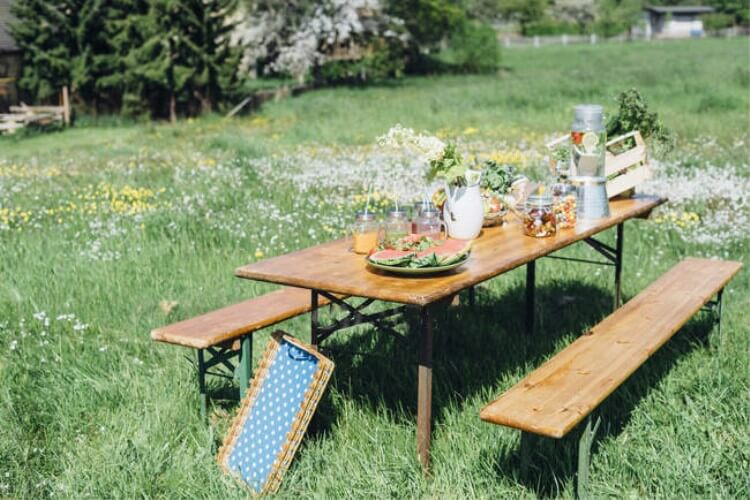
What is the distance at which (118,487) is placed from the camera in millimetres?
3598

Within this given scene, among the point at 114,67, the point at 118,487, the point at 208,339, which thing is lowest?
the point at 118,487

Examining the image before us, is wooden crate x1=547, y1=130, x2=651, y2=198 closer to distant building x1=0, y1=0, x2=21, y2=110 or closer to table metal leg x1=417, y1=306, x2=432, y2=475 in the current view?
table metal leg x1=417, y1=306, x2=432, y2=475

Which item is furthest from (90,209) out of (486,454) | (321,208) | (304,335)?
(486,454)

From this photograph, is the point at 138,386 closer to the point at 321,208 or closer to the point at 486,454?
the point at 486,454

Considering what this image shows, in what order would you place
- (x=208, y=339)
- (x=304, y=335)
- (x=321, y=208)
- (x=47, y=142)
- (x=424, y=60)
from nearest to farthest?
(x=208, y=339) < (x=304, y=335) < (x=321, y=208) < (x=47, y=142) < (x=424, y=60)

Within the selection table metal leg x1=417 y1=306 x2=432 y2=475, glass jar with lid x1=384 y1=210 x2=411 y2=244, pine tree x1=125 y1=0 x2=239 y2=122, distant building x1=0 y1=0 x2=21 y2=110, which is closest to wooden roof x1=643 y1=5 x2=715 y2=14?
pine tree x1=125 y1=0 x2=239 y2=122

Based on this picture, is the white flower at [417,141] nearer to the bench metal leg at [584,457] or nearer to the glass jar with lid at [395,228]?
the glass jar with lid at [395,228]

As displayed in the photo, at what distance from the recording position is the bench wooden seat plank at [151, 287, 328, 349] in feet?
13.4

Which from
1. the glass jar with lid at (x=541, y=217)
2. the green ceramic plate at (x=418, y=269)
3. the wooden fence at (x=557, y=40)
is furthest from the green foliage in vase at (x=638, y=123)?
the wooden fence at (x=557, y=40)

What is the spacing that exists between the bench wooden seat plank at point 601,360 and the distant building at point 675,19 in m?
95.4

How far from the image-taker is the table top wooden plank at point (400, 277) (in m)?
3.46

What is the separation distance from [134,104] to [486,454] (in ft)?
64.5

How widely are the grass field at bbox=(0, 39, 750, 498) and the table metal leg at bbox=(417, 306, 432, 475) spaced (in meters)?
0.10

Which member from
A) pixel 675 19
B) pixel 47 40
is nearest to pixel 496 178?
pixel 47 40
